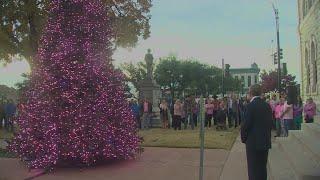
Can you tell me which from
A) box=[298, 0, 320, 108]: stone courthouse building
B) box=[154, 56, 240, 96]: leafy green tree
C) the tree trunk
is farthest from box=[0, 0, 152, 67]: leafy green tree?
box=[154, 56, 240, 96]: leafy green tree

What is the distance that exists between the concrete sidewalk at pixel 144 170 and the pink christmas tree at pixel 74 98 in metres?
0.35

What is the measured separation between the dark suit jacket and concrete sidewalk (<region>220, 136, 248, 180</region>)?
251cm

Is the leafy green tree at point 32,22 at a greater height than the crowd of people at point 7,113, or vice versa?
the leafy green tree at point 32,22

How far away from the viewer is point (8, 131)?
27.7 m

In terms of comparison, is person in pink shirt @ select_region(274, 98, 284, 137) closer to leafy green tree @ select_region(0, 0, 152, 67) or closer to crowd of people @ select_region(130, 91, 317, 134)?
crowd of people @ select_region(130, 91, 317, 134)

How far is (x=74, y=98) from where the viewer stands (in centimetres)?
1307

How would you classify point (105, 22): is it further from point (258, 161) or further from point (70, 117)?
point (258, 161)

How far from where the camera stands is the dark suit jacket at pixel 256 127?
9500 millimetres

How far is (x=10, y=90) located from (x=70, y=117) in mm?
46638

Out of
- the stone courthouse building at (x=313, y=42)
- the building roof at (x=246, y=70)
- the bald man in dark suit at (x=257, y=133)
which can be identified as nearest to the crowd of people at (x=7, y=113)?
the stone courthouse building at (x=313, y=42)

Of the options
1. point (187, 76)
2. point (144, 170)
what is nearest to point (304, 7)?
point (144, 170)

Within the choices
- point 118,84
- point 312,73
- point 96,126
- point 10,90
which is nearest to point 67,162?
point 96,126

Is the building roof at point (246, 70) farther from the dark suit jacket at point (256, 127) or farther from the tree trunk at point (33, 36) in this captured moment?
the dark suit jacket at point (256, 127)

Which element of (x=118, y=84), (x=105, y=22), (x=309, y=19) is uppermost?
(x=309, y=19)
